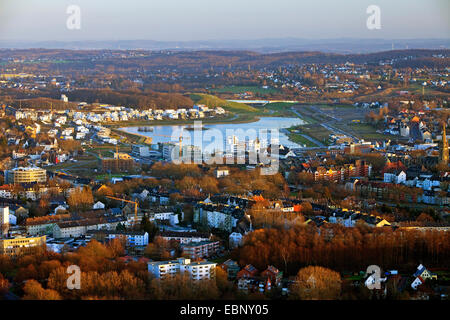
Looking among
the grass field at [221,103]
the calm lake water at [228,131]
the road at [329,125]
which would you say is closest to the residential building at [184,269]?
the calm lake water at [228,131]

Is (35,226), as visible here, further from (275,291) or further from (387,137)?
(387,137)

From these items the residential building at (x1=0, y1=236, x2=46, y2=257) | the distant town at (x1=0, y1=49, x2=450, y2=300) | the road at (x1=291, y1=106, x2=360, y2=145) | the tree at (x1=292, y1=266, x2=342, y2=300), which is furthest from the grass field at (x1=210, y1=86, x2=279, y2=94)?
the tree at (x1=292, y1=266, x2=342, y2=300)

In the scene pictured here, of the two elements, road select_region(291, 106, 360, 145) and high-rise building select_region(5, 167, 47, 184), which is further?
road select_region(291, 106, 360, 145)

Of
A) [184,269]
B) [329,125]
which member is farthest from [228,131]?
[184,269]

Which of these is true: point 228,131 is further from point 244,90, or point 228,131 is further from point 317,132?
point 244,90

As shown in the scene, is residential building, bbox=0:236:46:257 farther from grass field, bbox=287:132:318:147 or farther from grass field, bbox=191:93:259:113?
grass field, bbox=191:93:259:113

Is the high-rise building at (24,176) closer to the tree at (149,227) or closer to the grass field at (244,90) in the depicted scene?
the tree at (149,227)

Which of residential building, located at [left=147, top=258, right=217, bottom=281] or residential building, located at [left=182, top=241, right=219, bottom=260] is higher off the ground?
residential building, located at [left=147, top=258, right=217, bottom=281]
